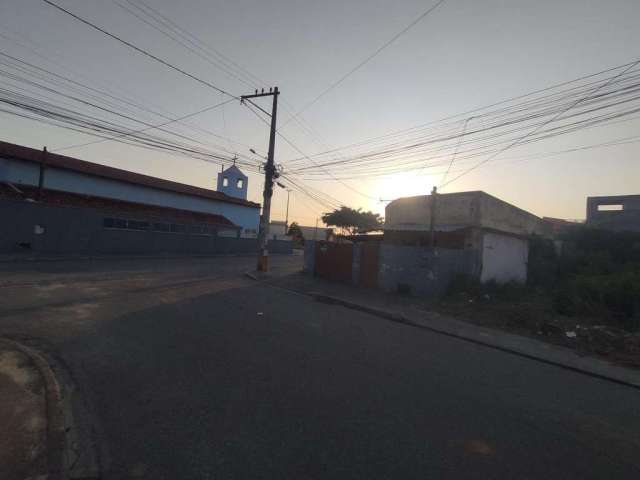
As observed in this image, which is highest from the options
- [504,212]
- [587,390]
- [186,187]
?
[186,187]

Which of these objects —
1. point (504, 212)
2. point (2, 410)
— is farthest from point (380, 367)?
point (504, 212)

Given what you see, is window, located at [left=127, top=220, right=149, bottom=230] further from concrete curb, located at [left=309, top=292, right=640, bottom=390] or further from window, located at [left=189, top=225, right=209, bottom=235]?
concrete curb, located at [left=309, top=292, right=640, bottom=390]

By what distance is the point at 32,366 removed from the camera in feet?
16.0

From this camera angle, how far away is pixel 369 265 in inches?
613

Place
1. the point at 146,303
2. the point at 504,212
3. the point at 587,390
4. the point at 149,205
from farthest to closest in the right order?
the point at 149,205 < the point at 504,212 < the point at 146,303 < the point at 587,390

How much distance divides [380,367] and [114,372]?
12.8 feet

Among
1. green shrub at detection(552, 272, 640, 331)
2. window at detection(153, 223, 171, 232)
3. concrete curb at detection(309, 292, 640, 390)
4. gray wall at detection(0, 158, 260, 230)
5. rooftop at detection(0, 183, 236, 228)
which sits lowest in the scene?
concrete curb at detection(309, 292, 640, 390)

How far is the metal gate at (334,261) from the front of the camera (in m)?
16.6

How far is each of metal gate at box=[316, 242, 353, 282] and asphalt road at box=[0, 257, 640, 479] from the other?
812 centimetres

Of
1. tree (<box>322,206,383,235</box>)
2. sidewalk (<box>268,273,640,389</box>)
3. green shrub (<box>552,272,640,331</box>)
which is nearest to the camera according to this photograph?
sidewalk (<box>268,273,640,389</box>)

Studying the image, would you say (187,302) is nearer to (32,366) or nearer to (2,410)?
(32,366)

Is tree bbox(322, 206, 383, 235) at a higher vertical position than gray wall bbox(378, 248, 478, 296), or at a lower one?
higher

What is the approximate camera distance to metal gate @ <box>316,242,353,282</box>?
16.6 meters

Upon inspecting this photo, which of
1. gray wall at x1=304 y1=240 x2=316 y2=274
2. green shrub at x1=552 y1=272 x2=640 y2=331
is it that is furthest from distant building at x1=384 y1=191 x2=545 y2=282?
gray wall at x1=304 y1=240 x2=316 y2=274
